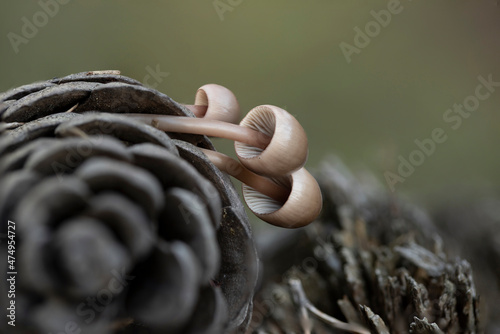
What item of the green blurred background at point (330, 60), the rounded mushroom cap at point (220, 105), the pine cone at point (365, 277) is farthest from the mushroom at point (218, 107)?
the green blurred background at point (330, 60)

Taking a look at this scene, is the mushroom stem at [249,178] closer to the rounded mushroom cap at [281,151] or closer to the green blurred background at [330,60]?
the rounded mushroom cap at [281,151]

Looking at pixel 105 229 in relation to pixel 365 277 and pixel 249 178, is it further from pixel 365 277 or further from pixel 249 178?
pixel 365 277

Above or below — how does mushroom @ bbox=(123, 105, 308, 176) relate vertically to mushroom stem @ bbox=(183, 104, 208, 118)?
above

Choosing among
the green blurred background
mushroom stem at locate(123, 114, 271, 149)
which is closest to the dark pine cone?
mushroom stem at locate(123, 114, 271, 149)

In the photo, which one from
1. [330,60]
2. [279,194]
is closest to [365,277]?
[279,194]

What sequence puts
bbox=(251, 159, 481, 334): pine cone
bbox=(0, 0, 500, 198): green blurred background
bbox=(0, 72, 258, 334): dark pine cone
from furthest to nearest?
bbox=(0, 0, 500, 198): green blurred background, bbox=(251, 159, 481, 334): pine cone, bbox=(0, 72, 258, 334): dark pine cone

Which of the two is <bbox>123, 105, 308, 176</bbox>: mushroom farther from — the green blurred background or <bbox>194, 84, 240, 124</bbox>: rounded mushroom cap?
the green blurred background

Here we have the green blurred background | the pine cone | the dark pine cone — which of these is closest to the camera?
the dark pine cone
